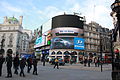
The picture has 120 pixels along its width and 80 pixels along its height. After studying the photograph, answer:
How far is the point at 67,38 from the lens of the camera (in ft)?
174

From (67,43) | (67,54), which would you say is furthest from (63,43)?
(67,54)

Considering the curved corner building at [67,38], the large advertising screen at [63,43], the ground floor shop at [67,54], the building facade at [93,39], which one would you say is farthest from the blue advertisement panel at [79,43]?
the building facade at [93,39]

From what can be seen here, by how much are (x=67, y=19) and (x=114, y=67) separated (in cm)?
4730

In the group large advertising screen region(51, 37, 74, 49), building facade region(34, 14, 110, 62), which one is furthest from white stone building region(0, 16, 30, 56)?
large advertising screen region(51, 37, 74, 49)

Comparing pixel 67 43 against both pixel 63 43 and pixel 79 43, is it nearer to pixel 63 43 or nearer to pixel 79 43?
pixel 63 43

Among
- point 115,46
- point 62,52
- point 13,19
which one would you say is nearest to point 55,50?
point 62,52

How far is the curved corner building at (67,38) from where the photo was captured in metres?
52.6

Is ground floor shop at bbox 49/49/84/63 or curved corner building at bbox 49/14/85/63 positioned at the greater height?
curved corner building at bbox 49/14/85/63

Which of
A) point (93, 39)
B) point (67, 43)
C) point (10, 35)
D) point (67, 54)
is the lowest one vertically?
point (67, 54)

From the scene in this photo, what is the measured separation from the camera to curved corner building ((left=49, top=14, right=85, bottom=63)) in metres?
52.6

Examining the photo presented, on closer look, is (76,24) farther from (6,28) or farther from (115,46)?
(6,28)

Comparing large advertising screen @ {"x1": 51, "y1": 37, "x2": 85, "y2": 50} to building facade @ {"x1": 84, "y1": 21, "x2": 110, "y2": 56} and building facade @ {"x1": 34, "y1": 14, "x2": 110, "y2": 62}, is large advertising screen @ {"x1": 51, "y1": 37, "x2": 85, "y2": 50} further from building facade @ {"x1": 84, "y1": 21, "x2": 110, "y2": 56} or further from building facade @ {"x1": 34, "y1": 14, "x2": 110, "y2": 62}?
building facade @ {"x1": 84, "y1": 21, "x2": 110, "y2": 56}

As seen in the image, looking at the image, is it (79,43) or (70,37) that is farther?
(79,43)

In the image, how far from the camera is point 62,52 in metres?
52.6
